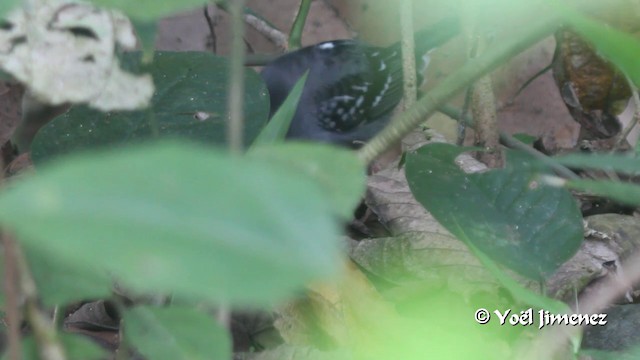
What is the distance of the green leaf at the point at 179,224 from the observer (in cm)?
34

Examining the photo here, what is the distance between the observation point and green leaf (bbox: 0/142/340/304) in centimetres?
34

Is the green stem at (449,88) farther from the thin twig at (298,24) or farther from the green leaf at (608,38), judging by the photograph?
the thin twig at (298,24)

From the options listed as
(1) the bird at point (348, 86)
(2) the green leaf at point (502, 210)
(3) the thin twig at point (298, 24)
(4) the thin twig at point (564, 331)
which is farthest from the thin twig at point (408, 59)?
(1) the bird at point (348, 86)

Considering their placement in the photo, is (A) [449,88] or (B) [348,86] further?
(B) [348,86]

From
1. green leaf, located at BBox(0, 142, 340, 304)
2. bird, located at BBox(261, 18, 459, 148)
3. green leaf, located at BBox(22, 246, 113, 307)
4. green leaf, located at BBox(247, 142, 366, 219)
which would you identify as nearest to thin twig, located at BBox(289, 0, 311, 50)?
bird, located at BBox(261, 18, 459, 148)

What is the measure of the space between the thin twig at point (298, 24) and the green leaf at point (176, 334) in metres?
1.65

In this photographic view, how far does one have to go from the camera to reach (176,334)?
62 centimetres

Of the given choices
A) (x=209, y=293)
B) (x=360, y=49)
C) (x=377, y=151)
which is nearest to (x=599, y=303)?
(x=377, y=151)

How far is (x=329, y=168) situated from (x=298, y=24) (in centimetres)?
203

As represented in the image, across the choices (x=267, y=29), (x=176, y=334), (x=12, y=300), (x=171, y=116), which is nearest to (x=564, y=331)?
(x=176, y=334)

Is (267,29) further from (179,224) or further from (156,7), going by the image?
(179,224)

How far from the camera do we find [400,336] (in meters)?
0.99

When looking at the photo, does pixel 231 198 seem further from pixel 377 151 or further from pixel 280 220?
pixel 377 151

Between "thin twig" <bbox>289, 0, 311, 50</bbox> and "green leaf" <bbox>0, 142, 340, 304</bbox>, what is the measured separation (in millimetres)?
1886
